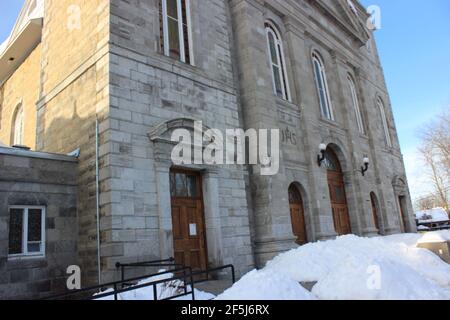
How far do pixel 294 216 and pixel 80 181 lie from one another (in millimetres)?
7850

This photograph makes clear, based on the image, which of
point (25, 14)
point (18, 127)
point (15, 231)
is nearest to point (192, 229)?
point (15, 231)

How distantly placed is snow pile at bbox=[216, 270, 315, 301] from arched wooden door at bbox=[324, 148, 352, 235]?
10.6 meters

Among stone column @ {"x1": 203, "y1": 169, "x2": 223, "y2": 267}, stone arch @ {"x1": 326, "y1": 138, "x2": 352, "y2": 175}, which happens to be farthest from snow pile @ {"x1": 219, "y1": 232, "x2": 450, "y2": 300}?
stone arch @ {"x1": 326, "y1": 138, "x2": 352, "y2": 175}

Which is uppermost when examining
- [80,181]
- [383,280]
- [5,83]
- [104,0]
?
[5,83]

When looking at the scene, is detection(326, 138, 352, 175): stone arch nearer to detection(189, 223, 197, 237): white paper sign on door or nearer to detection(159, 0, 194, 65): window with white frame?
detection(159, 0, 194, 65): window with white frame

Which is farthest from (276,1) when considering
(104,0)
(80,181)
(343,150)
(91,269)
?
(91,269)

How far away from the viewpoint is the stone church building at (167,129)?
8.73m

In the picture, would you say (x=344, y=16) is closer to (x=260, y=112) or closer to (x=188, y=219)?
(x=260, y=112)

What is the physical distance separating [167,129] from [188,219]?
8.23ft

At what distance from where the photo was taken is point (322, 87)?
60.6ft

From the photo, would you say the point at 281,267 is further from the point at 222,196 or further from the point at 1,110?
the point at 1,110

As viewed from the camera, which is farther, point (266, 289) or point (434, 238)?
point (434, 238)

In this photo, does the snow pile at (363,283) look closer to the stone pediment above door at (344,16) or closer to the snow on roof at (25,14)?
the snow on roof at (25,14)

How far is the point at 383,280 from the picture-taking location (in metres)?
6.19
